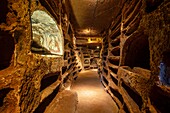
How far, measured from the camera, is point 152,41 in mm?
1598

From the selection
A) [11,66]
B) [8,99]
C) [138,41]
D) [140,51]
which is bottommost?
[8,99]

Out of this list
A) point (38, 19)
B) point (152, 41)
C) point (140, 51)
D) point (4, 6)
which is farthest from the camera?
point (140, 51)

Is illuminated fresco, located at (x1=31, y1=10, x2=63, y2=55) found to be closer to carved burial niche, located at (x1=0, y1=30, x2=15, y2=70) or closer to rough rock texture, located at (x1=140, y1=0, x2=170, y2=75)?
carved burial niche, located at (x1=0, y1=30, x2=15, y2=70)

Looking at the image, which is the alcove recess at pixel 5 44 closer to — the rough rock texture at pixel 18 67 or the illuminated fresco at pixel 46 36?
the rough rock texture at pixel 18 67

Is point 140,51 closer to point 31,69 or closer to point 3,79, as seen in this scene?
point 31,69

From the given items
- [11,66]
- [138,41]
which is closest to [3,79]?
[11,66]

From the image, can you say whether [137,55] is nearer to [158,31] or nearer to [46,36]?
[158,31]

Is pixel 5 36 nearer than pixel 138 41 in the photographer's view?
Yes

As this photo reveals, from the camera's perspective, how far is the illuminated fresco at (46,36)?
2943mm

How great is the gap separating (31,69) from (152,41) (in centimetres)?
183

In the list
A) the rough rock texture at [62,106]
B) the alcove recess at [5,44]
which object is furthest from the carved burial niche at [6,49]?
the rough rock texture at [62,106]

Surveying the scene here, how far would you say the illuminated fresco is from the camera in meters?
2.94

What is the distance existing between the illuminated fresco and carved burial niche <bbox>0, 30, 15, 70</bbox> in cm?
167

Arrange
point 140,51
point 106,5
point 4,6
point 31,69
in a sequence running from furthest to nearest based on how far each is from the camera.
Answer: point 106,5 < point 140,51 < point 31,69 < point 4,6
